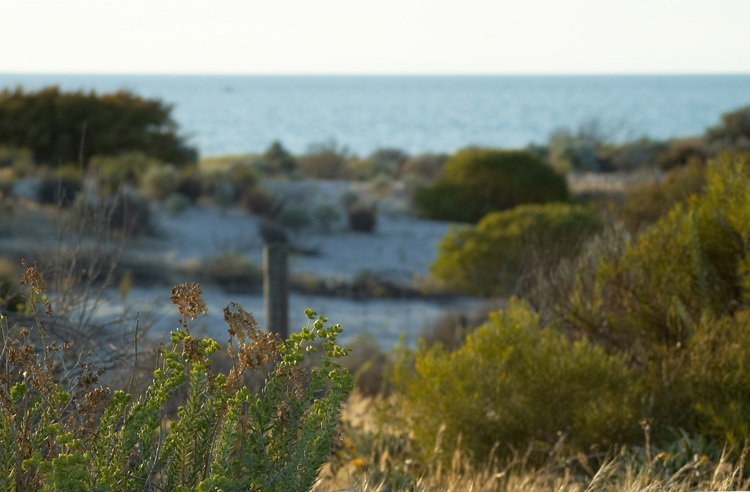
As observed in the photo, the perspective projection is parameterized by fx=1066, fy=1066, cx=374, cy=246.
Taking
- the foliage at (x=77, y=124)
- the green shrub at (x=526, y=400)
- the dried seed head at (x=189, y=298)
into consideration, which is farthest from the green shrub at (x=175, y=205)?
the dried seed head at (x=189, y=298)

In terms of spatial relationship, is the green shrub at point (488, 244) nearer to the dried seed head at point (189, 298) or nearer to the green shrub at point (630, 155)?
the dried seed head at point (189, 298)

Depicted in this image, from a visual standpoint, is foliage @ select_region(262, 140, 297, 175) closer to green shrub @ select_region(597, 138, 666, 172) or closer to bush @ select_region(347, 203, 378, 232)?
bush @ select_region(347, 203, 378, 232)

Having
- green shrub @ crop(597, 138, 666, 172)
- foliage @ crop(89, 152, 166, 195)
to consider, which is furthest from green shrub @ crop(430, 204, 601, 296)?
green shrub @ crop(597, 138, 666, 172)

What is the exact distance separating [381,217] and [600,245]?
1386 centimetres

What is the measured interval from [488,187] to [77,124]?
842 centimetres

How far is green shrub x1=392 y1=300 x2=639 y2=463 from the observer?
5355 mm

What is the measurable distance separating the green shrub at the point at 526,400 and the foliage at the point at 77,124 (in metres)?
16.2

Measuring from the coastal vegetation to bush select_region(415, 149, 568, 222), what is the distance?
20.3ft

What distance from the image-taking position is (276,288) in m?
7.82

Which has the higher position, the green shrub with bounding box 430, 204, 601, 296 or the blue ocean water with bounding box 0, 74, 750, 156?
the green shrub with bounding box 430, 204, 601, 296

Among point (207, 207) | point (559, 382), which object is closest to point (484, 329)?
point (559, 382)

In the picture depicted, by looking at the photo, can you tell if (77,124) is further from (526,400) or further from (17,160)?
(526,400)

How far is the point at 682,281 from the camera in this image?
19.0 feet

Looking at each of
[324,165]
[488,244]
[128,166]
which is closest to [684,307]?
[488,244]
